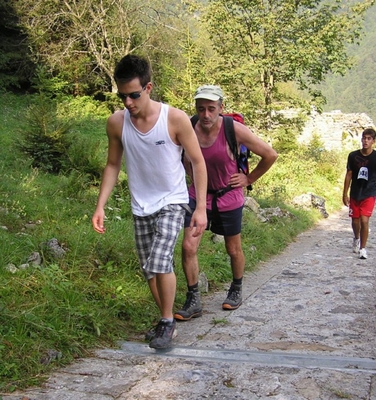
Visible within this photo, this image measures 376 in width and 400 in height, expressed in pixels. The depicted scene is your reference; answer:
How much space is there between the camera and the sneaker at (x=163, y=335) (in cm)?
354

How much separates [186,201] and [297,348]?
4.23 feet

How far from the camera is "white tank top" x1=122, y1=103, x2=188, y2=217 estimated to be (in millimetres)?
3457

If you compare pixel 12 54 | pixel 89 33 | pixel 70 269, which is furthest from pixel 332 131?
pixel 70 269

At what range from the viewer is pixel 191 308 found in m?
4.50

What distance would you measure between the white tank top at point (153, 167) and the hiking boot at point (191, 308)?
117 centimetres

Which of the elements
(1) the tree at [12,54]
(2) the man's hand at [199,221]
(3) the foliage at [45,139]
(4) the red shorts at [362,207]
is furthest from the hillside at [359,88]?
(2) the man's hand at [199,221]

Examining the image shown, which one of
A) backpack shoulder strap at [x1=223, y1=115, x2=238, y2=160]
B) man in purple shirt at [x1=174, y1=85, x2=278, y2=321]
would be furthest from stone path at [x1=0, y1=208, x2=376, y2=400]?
backpack shoulder strap at [x1=223, y1=115, x2=238, y2=160]

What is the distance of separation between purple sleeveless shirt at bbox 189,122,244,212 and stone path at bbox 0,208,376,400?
0.99m

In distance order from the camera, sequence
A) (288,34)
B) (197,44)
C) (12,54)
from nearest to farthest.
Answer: (288,34) → (197,44) → (12,54)

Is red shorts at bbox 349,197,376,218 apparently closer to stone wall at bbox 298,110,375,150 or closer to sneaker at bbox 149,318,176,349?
sneaker at bbox 149,318,176,349

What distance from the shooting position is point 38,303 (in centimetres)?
378

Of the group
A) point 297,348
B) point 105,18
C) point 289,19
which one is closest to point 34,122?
point 297,348

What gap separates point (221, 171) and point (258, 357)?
168 centimetres

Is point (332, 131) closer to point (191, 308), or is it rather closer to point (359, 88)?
point (191, 308)
